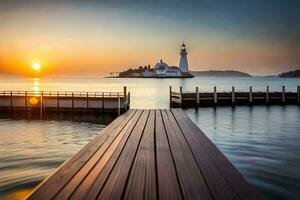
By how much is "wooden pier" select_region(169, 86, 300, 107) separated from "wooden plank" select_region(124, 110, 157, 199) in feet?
95.3

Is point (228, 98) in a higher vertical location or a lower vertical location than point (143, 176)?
higher

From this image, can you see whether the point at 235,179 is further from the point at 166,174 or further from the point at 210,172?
the point at 166,174

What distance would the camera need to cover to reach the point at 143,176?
4906mm

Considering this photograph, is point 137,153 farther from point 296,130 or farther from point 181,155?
point 296,130

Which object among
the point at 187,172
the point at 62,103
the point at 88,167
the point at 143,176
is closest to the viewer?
the point at 143,176

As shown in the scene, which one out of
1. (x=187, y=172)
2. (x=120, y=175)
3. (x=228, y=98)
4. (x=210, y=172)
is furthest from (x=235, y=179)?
(x=228, y=98)

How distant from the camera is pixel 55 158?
13.6 m

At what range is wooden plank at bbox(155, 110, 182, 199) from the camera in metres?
4.10

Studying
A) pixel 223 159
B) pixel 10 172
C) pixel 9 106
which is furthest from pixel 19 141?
pixel 9 106

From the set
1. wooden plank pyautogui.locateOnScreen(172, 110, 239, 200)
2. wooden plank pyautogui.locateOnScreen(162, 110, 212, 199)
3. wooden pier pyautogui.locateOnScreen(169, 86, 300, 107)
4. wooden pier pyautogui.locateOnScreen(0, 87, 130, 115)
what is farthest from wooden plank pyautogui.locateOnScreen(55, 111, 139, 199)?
wooden pier pyautogui.locateOnScreen(169, 86, 300, 107)

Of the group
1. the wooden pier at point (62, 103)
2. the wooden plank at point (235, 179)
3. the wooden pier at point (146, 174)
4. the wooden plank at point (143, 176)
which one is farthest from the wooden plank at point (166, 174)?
the wooden pier at point (62, 103)

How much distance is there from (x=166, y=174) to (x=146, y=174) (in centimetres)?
34

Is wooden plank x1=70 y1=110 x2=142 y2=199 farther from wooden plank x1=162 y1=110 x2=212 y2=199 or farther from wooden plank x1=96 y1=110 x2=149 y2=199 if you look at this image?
wooden plank x1=162 y1=110 x2=212 y2=199

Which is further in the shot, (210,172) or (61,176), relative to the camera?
(210,172)
